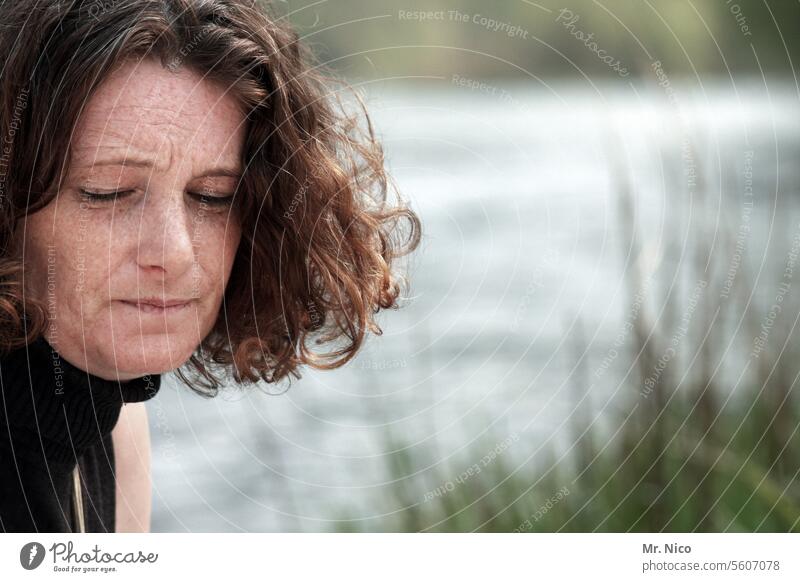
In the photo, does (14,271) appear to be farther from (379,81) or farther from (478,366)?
(478,366)

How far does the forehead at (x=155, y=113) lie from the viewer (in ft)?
2.60

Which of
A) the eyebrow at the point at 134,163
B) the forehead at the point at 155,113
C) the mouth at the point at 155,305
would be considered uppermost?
the forehead at the point at 155,113

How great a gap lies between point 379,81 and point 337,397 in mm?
837

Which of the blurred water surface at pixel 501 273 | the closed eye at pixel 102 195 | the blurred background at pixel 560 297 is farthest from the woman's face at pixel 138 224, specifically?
the blurred water surface at pixel 501 273

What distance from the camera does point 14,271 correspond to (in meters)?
0.83

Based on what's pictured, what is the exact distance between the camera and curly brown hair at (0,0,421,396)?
31.2 inches

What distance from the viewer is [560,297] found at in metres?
1.65

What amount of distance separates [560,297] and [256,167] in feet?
2.88

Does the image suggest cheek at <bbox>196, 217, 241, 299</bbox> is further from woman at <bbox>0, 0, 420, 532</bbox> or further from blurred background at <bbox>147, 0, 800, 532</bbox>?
blurred background at <bbox>147, 0, 800, 532</bbox>

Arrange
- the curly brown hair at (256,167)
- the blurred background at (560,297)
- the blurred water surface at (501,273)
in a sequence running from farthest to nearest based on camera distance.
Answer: the blurred water surface at (501,273), the blurred background at (560,297), the curly brown hair at (256,167)

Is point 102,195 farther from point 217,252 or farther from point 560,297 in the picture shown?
point 560,297

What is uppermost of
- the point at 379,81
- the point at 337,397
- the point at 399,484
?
the point at 379,81

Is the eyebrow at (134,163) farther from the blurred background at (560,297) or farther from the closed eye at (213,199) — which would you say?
the blurred background at (560,297)
